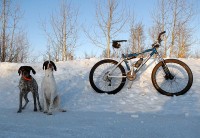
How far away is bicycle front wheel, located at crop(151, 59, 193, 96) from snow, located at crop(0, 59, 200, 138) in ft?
0.57

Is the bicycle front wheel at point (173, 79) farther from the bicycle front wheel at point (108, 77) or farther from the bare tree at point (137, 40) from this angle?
the bare tree at point (137, 40)

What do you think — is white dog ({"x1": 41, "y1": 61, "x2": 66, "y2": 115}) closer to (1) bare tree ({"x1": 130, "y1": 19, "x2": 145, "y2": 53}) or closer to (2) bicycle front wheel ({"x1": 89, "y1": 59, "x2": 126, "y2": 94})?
(2) bicycle front wheel ({"x1": 89, "y1": 59, "x2": 126, "y2": 94})

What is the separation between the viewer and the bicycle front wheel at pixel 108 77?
597 centimetres

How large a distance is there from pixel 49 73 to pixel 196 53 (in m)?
17.0

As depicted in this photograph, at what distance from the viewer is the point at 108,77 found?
19.9 ft

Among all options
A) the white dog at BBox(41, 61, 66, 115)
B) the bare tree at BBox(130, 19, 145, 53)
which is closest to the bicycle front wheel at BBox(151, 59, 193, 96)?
the white dog at BBox(41, 61, 66, 115)

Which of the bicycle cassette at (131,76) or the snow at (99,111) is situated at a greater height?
the bicycle cassette at (131,76)

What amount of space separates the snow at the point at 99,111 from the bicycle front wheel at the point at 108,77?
173 millimetres

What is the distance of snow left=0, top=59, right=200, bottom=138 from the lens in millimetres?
3037

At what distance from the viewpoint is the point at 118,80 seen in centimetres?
628

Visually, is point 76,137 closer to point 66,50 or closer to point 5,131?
point 5,131

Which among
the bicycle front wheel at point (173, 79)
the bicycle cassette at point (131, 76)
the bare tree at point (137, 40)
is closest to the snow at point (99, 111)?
the bicycle front wheel at point (173, 79)

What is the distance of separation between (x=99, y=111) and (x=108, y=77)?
56.9 inches

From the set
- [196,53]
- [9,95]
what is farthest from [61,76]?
[196,53]
